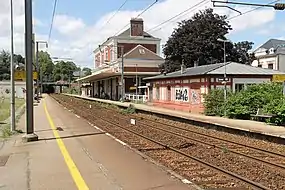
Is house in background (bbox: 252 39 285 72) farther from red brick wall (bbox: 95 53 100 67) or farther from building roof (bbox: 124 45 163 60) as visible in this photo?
red brick wall (bbox: 95 53 100 67)

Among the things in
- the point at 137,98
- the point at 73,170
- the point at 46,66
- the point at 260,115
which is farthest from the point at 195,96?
the point at 46,66

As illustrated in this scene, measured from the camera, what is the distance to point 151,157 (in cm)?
1166

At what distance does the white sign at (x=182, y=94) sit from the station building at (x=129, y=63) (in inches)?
989

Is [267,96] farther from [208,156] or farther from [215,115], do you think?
[208,156]

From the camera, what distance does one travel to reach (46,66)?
16588 centimetres

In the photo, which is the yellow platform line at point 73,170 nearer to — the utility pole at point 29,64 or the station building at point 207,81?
the utility pole at point 29,64

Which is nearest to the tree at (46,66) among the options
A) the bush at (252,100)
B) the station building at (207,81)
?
the station building at (207,81)

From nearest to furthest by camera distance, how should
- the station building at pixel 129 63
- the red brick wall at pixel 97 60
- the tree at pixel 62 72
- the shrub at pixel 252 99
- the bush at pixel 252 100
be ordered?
the bush at pixel 252 100, the shrub at pixel 252 99, the station building at pixel 129 63, the red brick wall at pixel 97 60, the tree at pixel 62 72

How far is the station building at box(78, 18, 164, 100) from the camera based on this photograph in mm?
71750

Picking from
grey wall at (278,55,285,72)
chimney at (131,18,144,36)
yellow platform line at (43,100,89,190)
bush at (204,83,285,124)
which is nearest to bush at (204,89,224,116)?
bush at (204,83,285,124)

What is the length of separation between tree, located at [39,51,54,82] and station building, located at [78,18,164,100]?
6164cm

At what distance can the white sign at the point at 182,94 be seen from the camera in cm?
3599

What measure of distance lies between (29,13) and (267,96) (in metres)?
15.3

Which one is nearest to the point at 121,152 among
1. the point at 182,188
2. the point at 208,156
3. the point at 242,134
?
the point at 208,156
